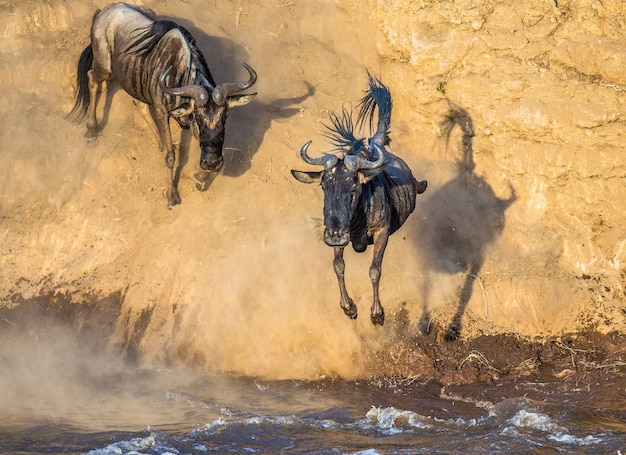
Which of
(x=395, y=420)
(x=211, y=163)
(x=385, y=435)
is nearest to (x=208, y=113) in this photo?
(x=211, y=163)

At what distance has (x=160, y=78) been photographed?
12.4m

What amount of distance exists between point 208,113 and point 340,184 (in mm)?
2926

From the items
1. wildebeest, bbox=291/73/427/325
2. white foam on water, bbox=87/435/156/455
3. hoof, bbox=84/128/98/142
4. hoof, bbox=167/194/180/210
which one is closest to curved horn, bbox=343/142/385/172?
wildebeest, bbox=291/73/427/325

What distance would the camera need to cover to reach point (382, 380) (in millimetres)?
11242

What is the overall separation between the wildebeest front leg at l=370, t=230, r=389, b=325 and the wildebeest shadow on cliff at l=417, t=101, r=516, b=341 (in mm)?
1449

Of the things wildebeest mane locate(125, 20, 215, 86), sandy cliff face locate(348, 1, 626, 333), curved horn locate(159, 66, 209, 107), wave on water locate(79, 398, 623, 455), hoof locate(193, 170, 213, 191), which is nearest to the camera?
wave on water locate(79, 398, 623, 455)

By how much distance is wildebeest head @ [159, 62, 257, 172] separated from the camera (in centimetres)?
1204

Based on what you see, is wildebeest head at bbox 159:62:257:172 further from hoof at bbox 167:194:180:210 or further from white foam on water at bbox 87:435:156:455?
white foam on water at bbox 87:435:156:455

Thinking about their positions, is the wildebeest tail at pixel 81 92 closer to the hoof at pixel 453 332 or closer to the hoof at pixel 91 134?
the hoof at pixel 91 134

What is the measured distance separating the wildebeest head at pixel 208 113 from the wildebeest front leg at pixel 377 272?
254 centimetres

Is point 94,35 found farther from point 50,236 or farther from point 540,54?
point 540,54

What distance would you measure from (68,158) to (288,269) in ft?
10.6

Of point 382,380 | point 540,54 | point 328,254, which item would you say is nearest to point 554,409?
point 382,380

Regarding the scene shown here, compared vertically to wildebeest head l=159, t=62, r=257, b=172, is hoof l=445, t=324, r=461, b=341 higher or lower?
lower
